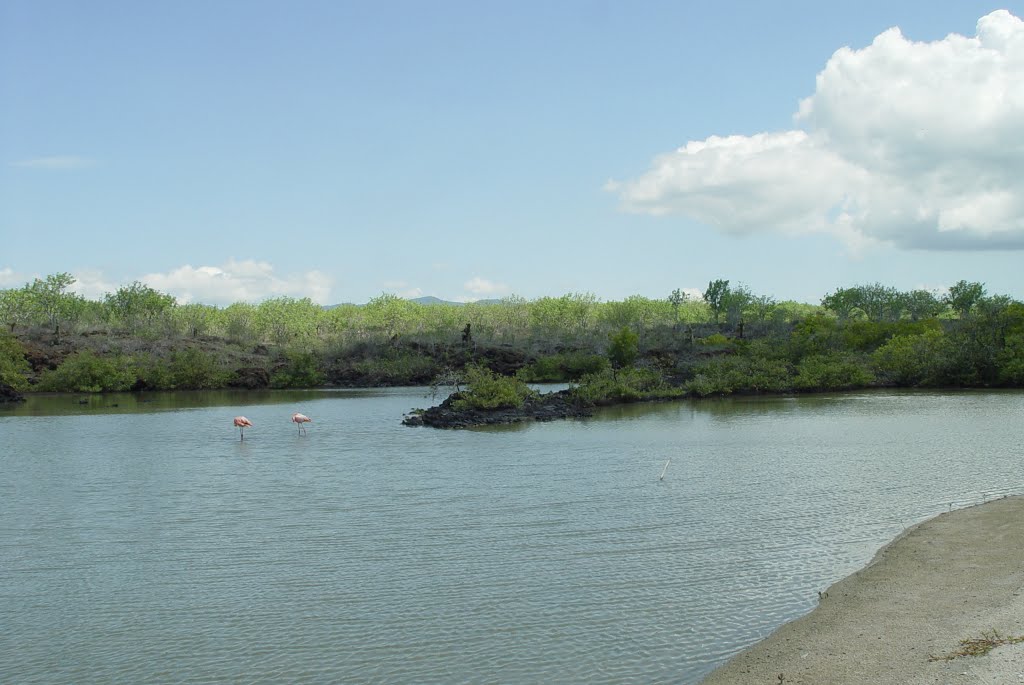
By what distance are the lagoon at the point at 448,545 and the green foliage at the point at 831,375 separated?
55.5 feet

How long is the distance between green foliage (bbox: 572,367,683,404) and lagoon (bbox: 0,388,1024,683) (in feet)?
34.2

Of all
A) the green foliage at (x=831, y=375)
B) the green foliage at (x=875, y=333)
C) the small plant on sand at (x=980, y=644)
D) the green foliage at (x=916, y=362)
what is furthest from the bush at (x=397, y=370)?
the small plant on sand at (x=980, y=644)

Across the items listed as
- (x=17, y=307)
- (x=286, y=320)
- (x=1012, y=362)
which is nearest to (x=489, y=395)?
(x=1012, y=362)

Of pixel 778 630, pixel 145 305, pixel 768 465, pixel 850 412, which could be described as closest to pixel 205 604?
pixel 778 630

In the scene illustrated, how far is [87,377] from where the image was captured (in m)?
57.8

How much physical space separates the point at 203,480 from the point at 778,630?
1465 cm

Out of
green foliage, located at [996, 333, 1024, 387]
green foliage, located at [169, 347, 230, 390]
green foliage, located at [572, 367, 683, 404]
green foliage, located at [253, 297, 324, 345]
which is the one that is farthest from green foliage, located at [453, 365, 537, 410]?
green foliage, located at [253, 297, 324, 345]

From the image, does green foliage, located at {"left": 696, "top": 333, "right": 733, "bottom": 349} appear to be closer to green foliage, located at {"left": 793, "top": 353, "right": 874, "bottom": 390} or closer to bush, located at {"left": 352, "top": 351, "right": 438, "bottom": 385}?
green foliage, located at {"left": 793, "top": 353, "right": 874, "bottom": 390}

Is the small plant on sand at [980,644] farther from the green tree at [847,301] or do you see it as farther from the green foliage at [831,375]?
the green tree at [847,301]

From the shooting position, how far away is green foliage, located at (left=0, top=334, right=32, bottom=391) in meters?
53.6

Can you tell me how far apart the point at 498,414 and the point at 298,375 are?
35.3 meters

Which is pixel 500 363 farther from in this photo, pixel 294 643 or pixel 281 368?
pixel 294 643

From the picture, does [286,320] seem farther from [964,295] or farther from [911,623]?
[911,623]

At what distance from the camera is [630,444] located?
25.0 meters
